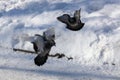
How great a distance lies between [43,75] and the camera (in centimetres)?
493

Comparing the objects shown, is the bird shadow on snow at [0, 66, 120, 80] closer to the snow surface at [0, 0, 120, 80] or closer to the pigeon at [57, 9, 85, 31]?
the snow surface at [0, 0, 120, 80]

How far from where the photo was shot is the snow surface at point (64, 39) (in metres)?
4.98

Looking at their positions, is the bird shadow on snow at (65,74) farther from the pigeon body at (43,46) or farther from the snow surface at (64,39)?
the pigeon body at (43,46)

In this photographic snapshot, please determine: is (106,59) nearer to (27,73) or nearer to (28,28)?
(27,73)

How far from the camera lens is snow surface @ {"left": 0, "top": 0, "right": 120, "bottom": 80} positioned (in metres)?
4.98

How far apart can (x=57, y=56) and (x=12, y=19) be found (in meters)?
1.25

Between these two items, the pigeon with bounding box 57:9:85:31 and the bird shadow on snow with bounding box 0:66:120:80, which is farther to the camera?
the pigeon with bounding box 57:9:85:31

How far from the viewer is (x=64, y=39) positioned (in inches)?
221

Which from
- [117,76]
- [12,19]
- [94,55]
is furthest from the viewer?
[12,19]

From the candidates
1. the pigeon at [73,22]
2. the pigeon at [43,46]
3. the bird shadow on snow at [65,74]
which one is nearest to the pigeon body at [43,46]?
the pigeon at [43,46]

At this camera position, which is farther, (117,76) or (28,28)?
(28,28)

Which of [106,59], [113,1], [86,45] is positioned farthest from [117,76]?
[113,1]

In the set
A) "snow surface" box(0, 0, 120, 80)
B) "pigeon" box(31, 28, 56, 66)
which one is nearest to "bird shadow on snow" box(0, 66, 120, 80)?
"snow surface" box(0, 0, 120, 80)

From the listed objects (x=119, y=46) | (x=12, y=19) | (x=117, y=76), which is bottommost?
(x=117, y=76)
